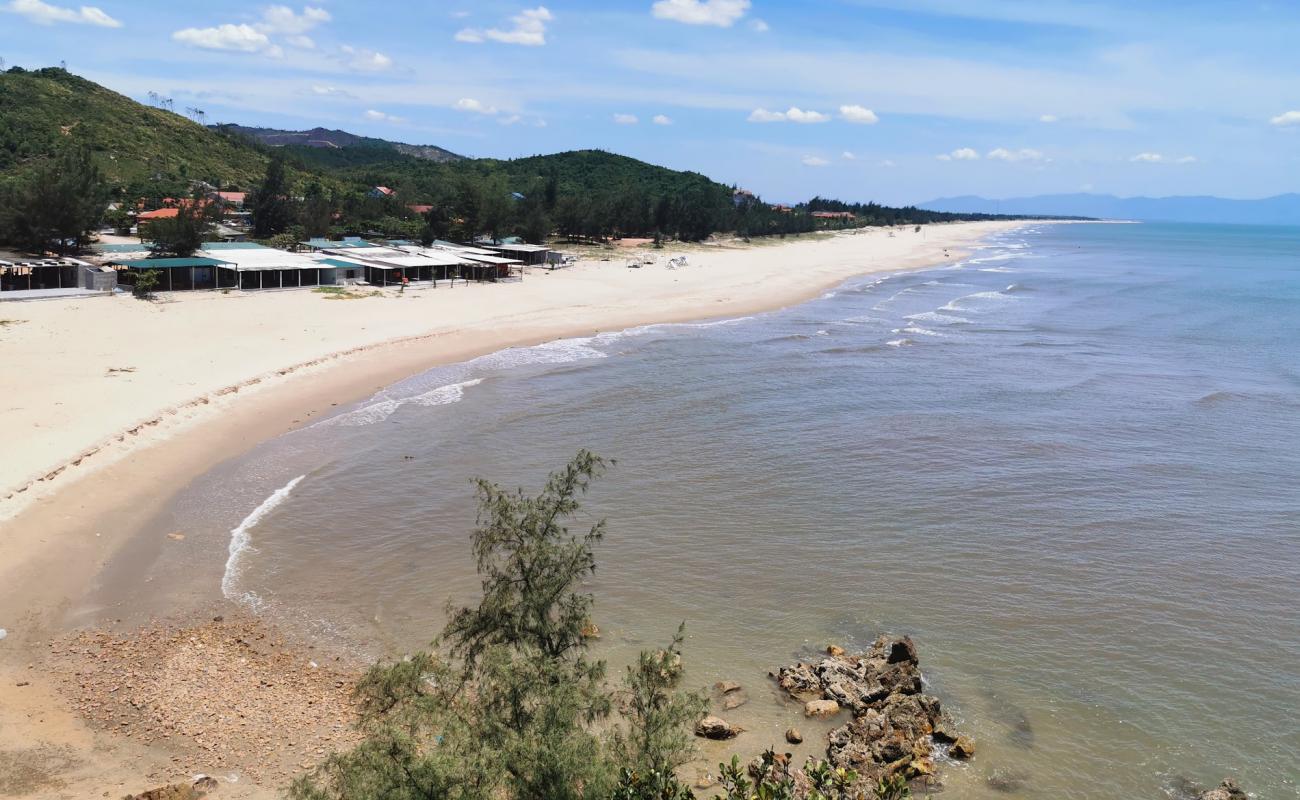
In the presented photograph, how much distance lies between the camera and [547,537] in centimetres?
1307

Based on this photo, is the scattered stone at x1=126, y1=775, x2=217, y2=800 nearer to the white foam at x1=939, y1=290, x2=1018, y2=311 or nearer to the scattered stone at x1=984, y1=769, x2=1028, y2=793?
the scattered stone at x1=984, y1=769, x2=1028, y2=793

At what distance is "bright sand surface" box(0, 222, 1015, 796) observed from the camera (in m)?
16.9

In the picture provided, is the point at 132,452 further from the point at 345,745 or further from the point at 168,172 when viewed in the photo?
the point at 168,172

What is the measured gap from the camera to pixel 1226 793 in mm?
13086

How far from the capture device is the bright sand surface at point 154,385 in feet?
55.5

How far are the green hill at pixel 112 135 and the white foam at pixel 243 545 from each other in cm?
6360

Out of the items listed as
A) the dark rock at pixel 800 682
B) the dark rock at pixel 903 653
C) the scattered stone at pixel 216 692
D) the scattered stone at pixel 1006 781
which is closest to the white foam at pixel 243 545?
the scattered stone at pixel 216 692

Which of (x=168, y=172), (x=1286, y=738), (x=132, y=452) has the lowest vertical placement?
(x=1286, y=738)

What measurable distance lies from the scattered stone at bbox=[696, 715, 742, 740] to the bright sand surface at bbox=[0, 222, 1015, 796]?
6716mm

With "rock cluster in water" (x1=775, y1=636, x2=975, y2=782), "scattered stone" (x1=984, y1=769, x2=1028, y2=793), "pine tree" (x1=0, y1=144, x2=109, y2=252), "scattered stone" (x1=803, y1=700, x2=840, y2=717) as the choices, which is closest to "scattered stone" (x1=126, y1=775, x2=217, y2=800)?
"rock cluster in water" (x1=775, y1=636, x2=975, y2=782)

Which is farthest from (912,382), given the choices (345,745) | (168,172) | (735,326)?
(168,172)

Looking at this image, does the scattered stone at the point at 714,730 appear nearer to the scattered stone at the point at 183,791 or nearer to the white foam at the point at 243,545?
the scattered stone at the point at 183,791

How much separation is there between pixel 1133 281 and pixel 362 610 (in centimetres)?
9477

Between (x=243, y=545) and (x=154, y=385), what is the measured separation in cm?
1338
